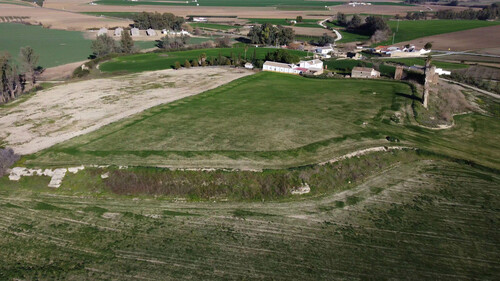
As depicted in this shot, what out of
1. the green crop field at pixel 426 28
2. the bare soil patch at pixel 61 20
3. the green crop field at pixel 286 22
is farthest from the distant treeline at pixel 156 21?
the green crop field at pixel 426 28

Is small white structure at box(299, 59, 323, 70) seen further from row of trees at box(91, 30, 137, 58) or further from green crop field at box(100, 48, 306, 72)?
row of trees at box(91, 30, 137, 58)

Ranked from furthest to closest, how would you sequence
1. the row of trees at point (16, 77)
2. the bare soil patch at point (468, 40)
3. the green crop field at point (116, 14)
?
the green crop field at point (116, 14) < the bare soil patch at point (468, 40) < the row of trees at point (16, 77)

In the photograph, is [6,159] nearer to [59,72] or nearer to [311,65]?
[59,72]

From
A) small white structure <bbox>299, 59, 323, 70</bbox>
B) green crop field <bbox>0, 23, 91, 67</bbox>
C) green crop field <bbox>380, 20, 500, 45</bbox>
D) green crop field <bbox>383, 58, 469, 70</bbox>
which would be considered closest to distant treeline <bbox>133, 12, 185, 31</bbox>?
green crop field <bbox>0, 23, 91, 67</bbox>

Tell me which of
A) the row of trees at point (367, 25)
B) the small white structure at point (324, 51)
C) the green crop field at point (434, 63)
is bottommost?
the green crop field at point (434, 63)

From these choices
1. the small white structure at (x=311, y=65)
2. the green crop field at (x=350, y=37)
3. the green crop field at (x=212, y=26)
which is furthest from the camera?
the green crop field at (x=212, y=26)

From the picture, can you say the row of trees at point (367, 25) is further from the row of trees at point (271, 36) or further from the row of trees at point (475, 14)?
the row of trees at point (475, 14)

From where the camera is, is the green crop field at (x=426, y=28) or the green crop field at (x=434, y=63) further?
the green crop field at (x=426, y=28)
